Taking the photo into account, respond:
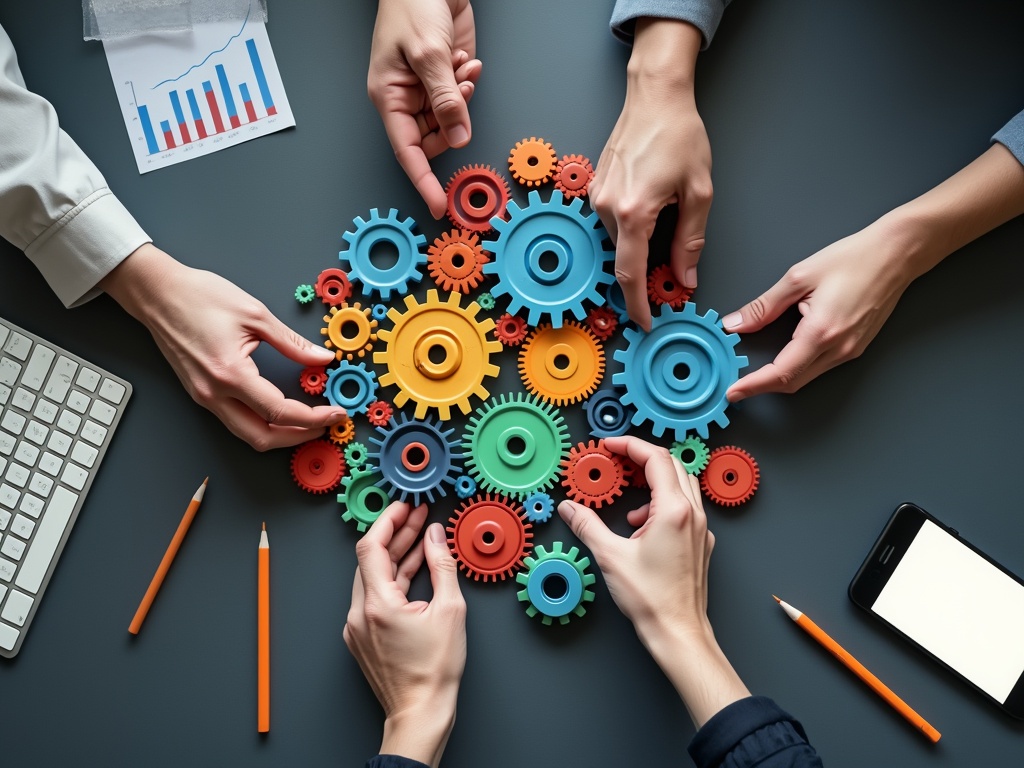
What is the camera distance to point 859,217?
1617 millimetres

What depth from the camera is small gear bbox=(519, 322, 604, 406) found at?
1.58 m

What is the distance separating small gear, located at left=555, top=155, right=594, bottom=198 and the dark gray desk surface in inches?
1.8

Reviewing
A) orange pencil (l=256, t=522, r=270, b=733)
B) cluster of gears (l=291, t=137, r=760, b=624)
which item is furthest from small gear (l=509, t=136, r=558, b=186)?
orange pencil (l=256, t=522, r=270, b=733)

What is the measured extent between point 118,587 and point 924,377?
1.77 meters

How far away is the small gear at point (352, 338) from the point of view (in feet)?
5.24

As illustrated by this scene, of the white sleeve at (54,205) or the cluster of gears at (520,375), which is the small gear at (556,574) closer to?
the cluster of gears at (520,375)

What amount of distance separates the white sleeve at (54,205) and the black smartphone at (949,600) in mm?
1668

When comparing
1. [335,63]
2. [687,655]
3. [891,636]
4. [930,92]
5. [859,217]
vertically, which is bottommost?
[687,655]

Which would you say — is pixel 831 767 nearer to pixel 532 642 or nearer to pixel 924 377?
pixel 532 642

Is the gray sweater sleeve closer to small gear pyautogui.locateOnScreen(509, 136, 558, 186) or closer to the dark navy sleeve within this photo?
small gear pyautogui.locateOnScreen(509, 136, 558, 186)

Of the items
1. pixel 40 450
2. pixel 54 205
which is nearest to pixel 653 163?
pixel 54 205

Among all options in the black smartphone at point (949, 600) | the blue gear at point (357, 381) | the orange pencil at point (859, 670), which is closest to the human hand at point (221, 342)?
the blue gear at point (357, 381)

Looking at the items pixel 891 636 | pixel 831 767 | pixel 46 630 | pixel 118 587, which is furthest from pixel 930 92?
pixel 46 630

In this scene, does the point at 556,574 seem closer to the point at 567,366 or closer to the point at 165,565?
the point at 567,366
